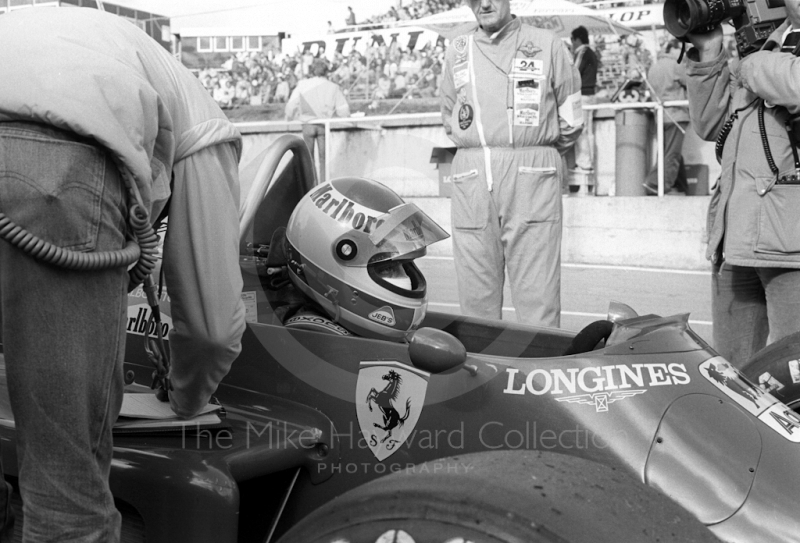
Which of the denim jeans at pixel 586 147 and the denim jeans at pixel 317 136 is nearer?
the denim jeans at pixel 586 147

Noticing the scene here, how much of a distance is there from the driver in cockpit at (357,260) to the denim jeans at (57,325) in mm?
1135

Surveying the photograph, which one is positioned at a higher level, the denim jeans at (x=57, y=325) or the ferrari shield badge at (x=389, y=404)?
the denim jeans at (x=57, y=325)

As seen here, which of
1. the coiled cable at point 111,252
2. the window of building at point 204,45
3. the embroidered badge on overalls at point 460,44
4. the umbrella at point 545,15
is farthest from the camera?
the window of building at point 204,45

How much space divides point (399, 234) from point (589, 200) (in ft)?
21.3

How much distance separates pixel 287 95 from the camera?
55.0 ft

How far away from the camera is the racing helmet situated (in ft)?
8.95

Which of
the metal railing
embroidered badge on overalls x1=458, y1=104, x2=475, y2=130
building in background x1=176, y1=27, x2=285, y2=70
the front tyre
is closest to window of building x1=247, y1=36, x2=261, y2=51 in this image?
building in background x1=176, y1=27, x2=285, y2=70

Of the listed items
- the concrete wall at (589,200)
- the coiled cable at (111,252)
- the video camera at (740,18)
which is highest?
the video camera at (740,18)

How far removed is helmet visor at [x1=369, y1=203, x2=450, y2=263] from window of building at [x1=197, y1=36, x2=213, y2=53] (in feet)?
63.6

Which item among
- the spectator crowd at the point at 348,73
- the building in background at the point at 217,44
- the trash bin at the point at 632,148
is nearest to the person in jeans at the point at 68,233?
the trash bin at the point at 632,148

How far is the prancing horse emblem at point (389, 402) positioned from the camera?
7.21 ft

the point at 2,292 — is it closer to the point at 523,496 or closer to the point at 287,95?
the point at 523,496

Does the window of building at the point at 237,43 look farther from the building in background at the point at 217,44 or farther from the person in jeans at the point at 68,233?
the person in jeans at the point at 68,233

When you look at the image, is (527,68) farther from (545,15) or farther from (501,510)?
(545,15)
